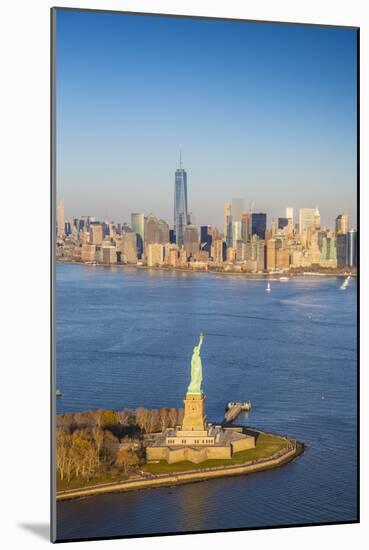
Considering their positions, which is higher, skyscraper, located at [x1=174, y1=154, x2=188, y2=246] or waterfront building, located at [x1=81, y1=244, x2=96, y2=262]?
skyscraper, located at [x1=174, y1=154, x2=188, y2=246]

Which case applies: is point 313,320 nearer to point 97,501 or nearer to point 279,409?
point 279,409

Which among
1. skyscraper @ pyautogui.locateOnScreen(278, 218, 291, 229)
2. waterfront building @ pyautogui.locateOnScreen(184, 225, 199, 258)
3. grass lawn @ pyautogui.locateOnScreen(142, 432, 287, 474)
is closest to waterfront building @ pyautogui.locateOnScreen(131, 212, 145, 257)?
waterfront building @ pyautogui.locateOnScreen(184, 225, 199, 258)

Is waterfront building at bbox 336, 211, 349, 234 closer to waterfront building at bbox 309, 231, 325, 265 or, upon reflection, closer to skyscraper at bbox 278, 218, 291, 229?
waterfront building at bbox 309, 231, 325, 265

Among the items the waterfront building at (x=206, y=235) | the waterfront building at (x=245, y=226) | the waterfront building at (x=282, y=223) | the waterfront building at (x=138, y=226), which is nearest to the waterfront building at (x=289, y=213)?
the waterfront building at (x=282, y=223)

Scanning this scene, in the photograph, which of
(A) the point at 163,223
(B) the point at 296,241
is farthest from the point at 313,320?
(A) the point at 163,223

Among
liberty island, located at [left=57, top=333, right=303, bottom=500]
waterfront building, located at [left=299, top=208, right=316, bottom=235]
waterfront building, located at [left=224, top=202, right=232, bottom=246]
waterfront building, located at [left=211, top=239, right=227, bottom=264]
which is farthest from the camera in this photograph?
waterfront building, located at [left=299, top=208, right=316, bottom=235]

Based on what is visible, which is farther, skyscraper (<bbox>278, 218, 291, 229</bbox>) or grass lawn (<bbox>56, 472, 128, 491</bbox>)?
skyscraper (<bbox>278, 218, 291, 229</bbox>)

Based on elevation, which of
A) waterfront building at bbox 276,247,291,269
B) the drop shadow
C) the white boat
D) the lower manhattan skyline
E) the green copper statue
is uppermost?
the lower manhattan skyline
